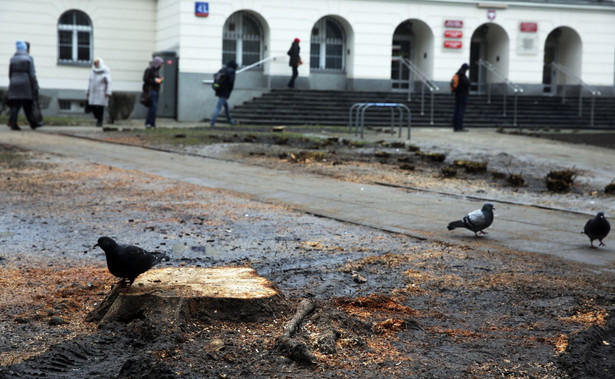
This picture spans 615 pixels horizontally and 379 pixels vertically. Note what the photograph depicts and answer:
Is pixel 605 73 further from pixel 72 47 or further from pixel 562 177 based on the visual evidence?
pixel 562 177

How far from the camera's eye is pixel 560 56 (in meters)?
39.5

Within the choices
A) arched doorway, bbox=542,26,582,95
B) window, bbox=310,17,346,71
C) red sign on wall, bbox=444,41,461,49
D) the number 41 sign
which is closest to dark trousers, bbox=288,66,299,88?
window, bbox=310,17,346,71

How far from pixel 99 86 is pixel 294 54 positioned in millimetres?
10820

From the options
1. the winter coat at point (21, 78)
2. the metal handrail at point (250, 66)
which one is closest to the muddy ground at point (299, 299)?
the winter coat at point (21, 78)

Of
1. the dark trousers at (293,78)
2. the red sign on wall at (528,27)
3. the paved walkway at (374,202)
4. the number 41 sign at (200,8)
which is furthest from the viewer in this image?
the red sign on wall at (528,27)

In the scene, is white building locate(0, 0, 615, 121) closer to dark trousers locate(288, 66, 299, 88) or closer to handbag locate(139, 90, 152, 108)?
dark trousers locate(288, 66, 299, 88)

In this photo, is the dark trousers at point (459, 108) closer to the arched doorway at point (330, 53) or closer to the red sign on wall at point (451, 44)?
the arched doorway at point (330, 53)

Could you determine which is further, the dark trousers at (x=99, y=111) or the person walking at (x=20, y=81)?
the dark trousers at (x=99, y=111)

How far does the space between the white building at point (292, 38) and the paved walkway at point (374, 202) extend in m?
16.7

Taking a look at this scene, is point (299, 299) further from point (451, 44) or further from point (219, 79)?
point (451, 44)

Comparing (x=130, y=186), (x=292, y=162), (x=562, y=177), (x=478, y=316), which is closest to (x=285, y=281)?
(x=478, y=316)

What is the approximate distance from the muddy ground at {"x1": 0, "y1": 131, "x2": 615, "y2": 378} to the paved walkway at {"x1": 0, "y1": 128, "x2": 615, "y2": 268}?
16.8 inches

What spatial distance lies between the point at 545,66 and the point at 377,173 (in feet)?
93.1

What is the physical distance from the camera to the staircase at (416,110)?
30411 millimetres
